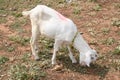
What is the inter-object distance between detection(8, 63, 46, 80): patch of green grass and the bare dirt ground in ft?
0.10

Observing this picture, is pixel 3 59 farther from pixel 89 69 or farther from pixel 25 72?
pixel 89 69

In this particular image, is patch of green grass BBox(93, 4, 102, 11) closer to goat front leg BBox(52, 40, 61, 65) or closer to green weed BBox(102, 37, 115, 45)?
green weed BBox(102, 37, 115, 45)

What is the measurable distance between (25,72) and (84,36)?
3278 mm

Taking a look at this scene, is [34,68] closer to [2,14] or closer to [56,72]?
[56,72]

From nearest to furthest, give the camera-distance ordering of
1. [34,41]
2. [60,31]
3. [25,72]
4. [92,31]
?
[25,72], [60,31], [34,41], [92,31]

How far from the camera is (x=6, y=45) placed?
10414 millimetres

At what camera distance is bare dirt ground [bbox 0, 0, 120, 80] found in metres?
8.81

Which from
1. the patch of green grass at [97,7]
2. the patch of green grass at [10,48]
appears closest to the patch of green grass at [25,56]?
the patch of green grass at [10,48]

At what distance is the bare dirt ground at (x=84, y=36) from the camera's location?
28.9ft

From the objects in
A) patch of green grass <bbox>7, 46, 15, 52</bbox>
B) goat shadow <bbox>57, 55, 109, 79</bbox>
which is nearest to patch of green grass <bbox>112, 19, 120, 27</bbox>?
goat shadow <bbox>57, 55, 109, 79</bbox>

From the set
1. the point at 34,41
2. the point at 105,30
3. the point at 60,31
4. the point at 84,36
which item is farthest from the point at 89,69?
the point at 105,30

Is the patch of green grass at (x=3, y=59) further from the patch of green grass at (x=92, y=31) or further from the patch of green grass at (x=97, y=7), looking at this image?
the patch of green grass at (x=97, y=7)

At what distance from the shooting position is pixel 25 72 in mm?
8352

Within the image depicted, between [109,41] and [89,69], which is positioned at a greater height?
[109,41]
